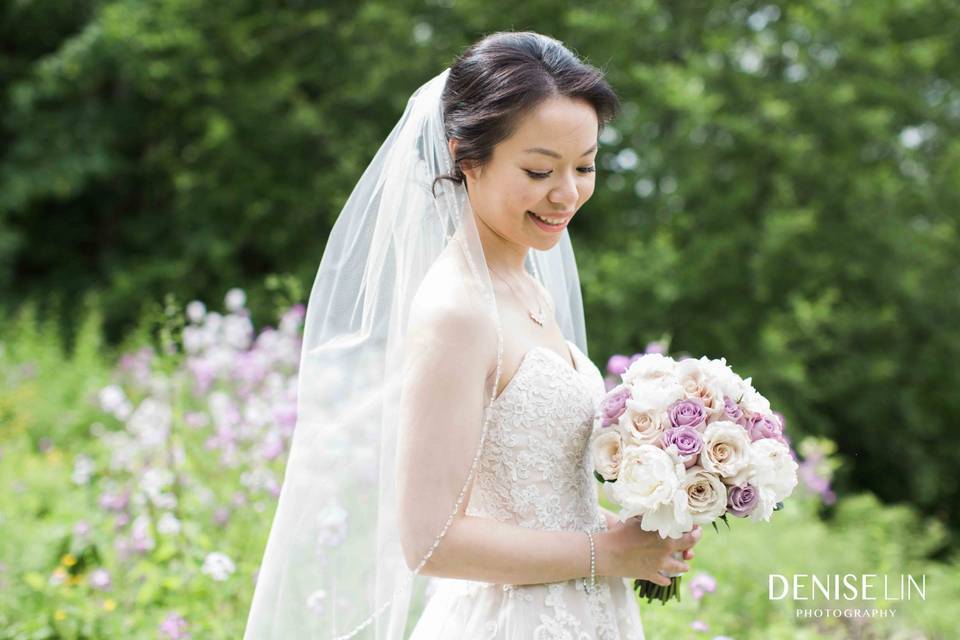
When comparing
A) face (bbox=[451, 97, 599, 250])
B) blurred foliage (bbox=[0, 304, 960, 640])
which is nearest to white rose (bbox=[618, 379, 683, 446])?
face (bbox=[451, 97, 599, 250])

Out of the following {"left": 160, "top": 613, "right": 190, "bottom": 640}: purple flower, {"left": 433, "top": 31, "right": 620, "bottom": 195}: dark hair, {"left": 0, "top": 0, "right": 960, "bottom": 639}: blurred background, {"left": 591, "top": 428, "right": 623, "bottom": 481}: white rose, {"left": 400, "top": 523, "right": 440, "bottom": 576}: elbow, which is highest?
{"left": 0, "top": 0, "right": 960, "bottom": 639}: blurred background

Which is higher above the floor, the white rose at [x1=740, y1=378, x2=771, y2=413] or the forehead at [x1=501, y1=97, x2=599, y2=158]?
the forehead at [x1=501, y1=97, x2=599, y2=158]

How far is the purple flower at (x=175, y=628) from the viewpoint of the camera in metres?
3.14

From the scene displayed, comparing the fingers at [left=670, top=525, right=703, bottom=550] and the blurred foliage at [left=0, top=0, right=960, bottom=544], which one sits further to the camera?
the blurred foliage at [left=0, top=0, right=960, bottom=544]

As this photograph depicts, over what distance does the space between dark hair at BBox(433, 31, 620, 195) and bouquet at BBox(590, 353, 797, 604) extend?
0.56 metres

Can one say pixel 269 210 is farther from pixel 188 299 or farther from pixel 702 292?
pixel 702 292

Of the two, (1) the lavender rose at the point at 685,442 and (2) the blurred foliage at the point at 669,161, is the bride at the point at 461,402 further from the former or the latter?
(2) the blurred foliage at the point at 669,161

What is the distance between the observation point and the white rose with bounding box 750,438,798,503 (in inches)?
76.7

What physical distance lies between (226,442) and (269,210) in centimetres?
684

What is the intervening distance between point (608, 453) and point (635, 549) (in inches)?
7.8

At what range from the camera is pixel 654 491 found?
1.87 metres

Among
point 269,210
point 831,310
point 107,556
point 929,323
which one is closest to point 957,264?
point 929,323

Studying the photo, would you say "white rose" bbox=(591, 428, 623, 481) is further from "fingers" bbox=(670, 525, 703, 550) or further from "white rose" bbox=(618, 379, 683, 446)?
"fingers" bbox=(670, 525, 703, 550)

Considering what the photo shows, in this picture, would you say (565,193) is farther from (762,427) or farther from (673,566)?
(673,566)
